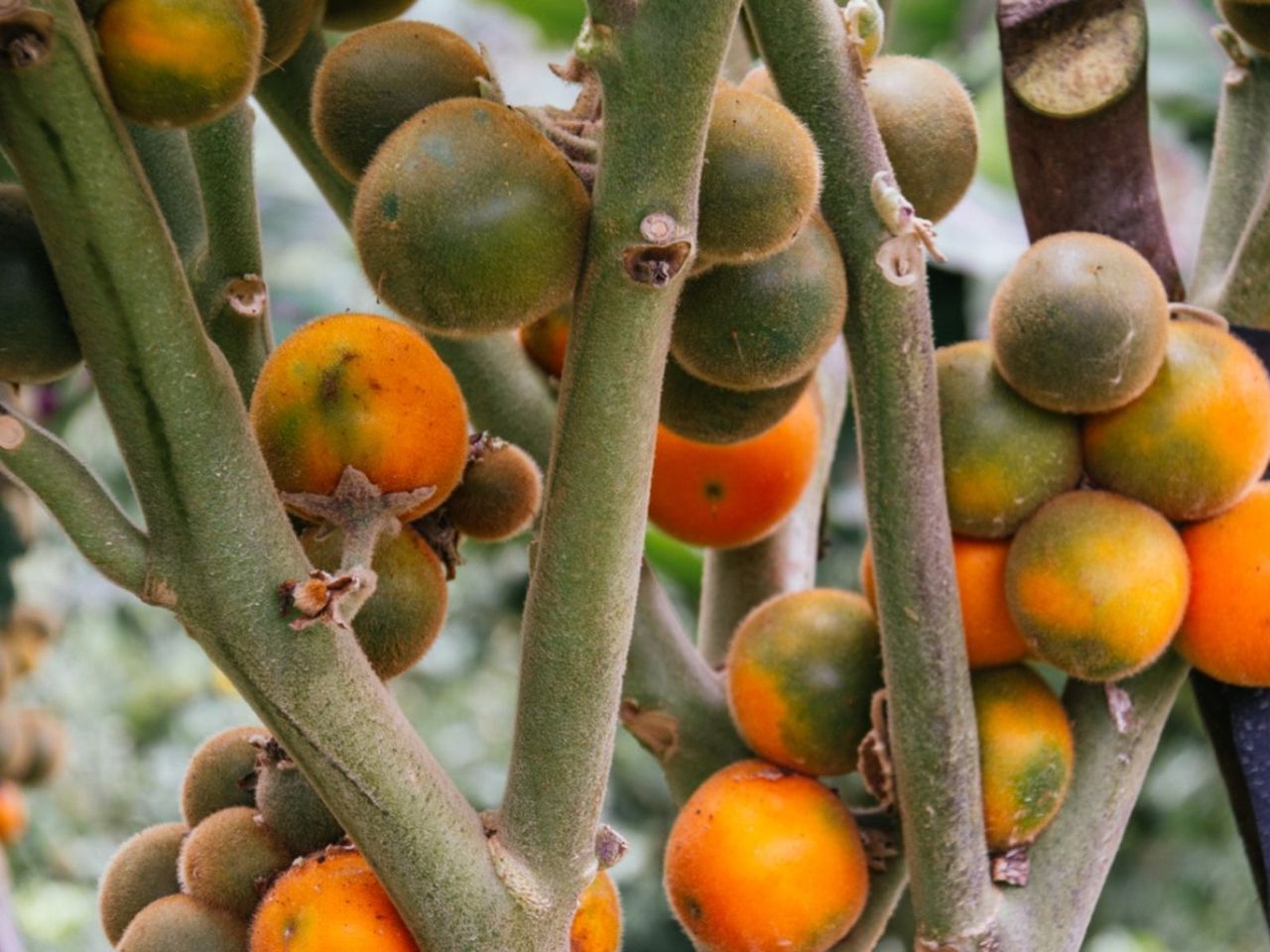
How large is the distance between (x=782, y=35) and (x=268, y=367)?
26cm

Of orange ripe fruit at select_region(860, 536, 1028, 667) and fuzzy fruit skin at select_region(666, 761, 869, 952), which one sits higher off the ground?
orange ripe fruit at select_region(860, 536, 1028, 667)

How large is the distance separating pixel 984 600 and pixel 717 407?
184 mm

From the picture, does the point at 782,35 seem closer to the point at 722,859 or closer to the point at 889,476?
the point at 889,476

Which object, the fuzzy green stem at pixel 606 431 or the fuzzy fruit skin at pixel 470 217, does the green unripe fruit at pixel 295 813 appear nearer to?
the fuzzy green stem at pixel 606 431

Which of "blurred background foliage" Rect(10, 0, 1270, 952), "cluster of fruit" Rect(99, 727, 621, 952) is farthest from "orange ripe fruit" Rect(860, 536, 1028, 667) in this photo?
"blurred background foliage" Rect(10, 0, 1270, 952)

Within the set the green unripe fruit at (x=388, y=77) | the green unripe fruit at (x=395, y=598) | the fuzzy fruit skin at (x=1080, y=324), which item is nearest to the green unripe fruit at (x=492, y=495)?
the green unripe fruit at (x=395, y=598)

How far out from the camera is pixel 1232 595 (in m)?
0.74

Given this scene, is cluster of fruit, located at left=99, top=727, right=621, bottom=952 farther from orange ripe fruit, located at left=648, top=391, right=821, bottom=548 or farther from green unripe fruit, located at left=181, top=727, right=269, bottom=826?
orange ripe fruit, located at left=648, top=391, right=821, bottom=548

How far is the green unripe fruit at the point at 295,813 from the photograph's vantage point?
0.65 metres

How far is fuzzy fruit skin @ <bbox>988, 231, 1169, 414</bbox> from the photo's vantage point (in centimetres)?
71

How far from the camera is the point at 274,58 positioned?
0.63 metres

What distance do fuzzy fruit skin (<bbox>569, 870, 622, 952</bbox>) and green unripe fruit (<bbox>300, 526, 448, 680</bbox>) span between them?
0.13 meters

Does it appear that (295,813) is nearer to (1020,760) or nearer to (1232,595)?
(1020,760)

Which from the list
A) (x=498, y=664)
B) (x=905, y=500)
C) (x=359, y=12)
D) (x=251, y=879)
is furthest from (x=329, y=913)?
(x=498, y=664)
